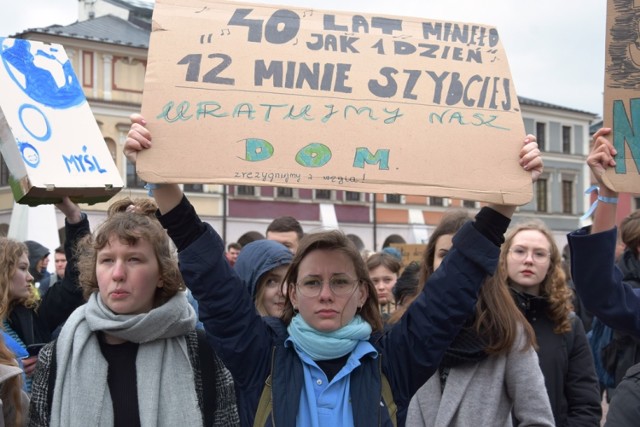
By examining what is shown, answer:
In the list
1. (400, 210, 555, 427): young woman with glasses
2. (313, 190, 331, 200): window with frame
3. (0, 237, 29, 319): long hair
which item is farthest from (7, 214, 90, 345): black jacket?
(313, 190, 331, 200): window with frame

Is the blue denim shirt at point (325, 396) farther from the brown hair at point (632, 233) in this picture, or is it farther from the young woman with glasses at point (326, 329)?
the brown hair at point (632, 233)

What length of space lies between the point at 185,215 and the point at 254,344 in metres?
0.47

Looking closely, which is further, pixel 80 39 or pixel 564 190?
pixel 564 190

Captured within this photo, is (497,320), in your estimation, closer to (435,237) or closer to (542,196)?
(435,237)

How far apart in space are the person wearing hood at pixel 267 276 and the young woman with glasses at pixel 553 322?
105 centimetres

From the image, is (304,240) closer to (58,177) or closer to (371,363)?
(371,363)

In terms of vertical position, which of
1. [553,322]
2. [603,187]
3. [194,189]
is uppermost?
[194,189]

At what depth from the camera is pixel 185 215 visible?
121 inches

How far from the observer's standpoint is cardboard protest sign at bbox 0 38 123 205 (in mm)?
4102

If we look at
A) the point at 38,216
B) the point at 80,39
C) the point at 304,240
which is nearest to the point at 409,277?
the point at 304,240

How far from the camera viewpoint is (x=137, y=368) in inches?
134

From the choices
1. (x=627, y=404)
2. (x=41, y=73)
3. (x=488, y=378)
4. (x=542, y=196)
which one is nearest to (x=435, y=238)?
(x=488, y=378)

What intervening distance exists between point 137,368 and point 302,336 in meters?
0.69

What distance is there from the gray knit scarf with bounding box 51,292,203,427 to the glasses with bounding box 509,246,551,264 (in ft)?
6.35
